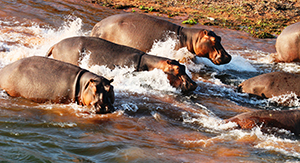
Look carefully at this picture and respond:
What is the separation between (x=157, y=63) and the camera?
8.12 meters

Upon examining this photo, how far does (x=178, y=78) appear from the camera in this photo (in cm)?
787

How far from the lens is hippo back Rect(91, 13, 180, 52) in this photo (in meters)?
9.84

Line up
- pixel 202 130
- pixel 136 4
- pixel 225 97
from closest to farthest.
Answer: pixel 202 130 → pixel 225 97 → pixel 136 4

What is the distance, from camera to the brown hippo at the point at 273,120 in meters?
5.63

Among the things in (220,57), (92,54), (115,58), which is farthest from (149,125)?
(220,57)

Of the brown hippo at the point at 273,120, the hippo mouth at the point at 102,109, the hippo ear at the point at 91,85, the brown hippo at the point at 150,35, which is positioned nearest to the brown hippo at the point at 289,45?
the brown hippo at the point at 150,35

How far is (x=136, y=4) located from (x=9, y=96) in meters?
13.2

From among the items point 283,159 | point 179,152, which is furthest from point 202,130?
point 283,159

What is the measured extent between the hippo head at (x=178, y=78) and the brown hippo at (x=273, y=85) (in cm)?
141

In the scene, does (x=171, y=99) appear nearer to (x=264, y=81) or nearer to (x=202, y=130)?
(x=202, y=130)

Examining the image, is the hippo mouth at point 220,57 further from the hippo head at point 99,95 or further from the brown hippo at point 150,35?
the hippo head at point 99,95

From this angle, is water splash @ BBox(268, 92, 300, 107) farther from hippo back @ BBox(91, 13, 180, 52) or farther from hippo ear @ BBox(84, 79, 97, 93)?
hippo ear @ BBox(84, 79, 97, 93)

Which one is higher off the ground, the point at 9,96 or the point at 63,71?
the point at 63,71

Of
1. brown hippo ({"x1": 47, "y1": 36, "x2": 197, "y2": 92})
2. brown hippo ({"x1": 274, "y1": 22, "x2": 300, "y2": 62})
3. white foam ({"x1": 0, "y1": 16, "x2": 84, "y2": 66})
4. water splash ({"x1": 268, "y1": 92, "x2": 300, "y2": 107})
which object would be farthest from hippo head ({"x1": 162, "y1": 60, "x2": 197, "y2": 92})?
brown hippo ({"x1": 274, "y1": 22, "x2": 300, "y2": 62})
